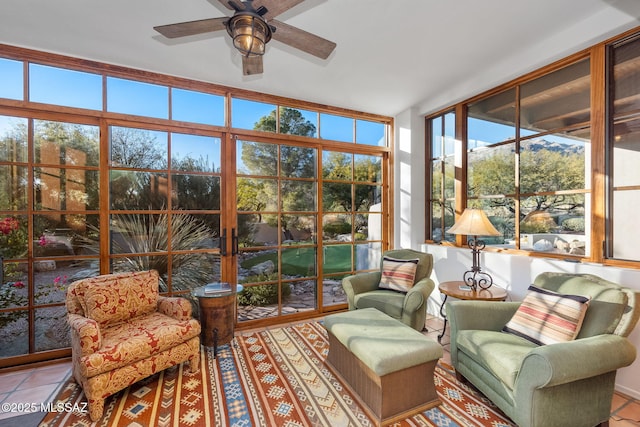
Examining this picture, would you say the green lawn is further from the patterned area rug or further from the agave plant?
the patterned area rug

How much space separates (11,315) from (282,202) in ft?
8.80

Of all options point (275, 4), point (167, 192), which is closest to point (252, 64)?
point (275, 4)

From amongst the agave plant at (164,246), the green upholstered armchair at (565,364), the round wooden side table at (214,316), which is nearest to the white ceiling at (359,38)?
the agave plant at (164,246)

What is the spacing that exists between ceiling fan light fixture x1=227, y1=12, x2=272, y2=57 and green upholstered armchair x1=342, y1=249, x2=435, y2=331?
238 cm

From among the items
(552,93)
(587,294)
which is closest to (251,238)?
(587,294)

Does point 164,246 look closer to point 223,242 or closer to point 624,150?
point 223,242

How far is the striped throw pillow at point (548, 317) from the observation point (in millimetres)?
1726

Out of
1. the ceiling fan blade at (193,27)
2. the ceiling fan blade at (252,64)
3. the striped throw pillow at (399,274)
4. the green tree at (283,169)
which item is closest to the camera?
the ceiling fan blade at (193,27)

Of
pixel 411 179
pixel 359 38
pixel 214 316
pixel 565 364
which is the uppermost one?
pixel 359 38

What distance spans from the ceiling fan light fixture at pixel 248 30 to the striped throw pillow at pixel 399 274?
100 inches

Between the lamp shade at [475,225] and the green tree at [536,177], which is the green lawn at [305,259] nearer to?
the lamp shade at [475,225]

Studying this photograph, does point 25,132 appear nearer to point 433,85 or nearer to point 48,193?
point 48,193

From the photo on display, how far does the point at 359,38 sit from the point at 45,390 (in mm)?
3726

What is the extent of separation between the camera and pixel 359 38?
2.30m
